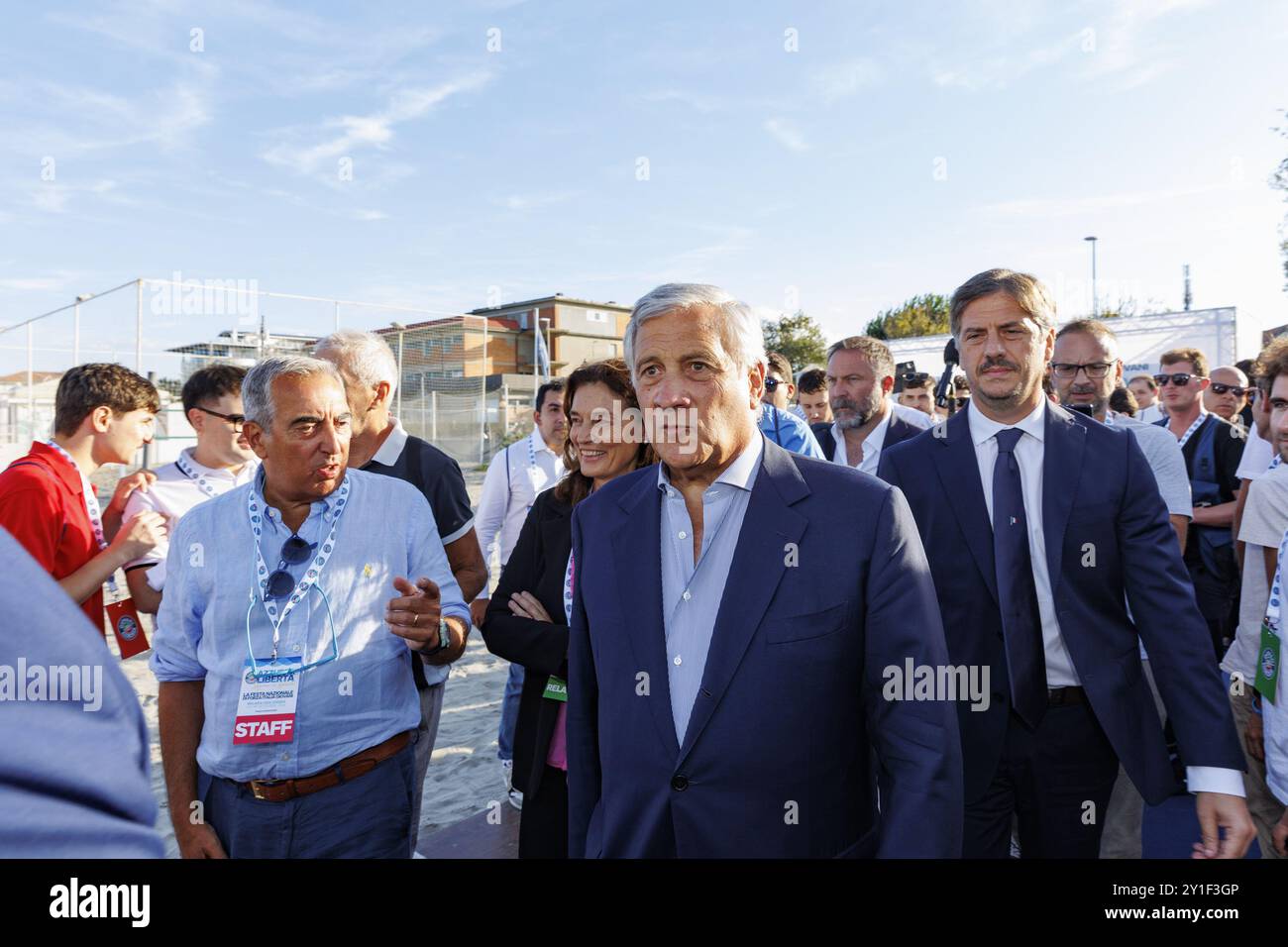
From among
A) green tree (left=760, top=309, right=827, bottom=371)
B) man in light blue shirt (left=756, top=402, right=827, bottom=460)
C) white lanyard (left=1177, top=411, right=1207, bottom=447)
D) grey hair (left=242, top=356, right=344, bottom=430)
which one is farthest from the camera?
green tree (left=760, top=309, right=827, bottom=371)

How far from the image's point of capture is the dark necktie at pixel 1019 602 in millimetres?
2266

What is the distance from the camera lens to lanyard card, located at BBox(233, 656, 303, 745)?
2104mm

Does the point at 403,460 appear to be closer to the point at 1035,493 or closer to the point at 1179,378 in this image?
the point at 1035,493

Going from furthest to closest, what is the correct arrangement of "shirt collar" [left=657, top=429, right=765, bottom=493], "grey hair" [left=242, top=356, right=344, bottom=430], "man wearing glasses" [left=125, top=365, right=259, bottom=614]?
"man wearing glasses" [left=125, top=365, right=259, bottom=614] → "grey hair" [left=242, top=356, right=344, bottom=430] → "shirt collar" [left=657, top=429, right=765, bottom=493]

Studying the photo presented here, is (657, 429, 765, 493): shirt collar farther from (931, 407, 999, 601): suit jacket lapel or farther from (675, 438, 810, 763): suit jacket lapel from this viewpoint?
(931, 407, 999, 601): suit jacket lapel

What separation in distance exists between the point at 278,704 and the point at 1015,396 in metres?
2.37

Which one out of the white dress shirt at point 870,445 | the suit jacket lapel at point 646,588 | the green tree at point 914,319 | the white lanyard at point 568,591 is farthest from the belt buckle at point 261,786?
the green tree at point 914,319

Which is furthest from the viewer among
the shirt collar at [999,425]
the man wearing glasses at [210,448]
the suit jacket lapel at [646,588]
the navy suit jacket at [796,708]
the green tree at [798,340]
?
the green tree at [798,340]

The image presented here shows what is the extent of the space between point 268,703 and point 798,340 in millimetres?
34209

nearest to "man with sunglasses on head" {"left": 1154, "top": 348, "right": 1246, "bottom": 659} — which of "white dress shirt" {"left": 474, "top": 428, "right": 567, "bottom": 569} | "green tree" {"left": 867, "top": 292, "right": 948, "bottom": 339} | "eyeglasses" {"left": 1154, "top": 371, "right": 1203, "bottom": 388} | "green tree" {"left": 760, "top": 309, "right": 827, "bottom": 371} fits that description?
"eyeglasses" {"left": 1154, "top": 371, "right": 1203, "bottom": 388}

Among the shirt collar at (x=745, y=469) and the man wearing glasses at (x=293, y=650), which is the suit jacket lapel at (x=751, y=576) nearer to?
the shirt collar at (x=745, y=469)

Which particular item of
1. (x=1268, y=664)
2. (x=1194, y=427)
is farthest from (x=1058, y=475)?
(x=1194, y=427)

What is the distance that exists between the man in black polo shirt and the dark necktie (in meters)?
2.01

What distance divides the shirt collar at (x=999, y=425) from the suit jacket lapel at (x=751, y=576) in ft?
3.34
